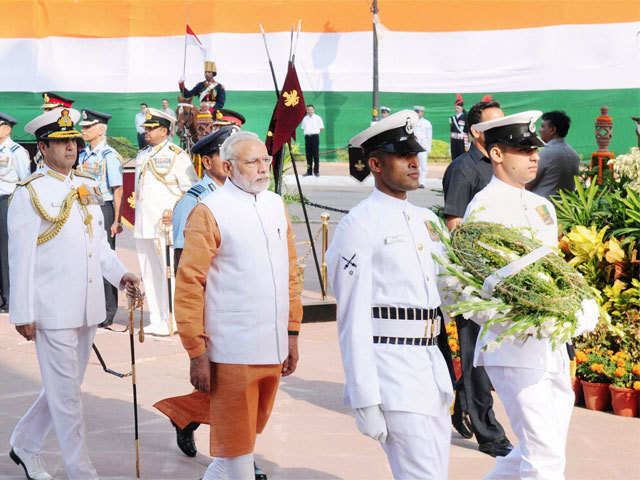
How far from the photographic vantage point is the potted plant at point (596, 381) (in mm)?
7504

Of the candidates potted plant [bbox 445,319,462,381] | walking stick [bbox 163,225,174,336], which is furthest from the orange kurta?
walking stick [bbox 163,225,174,336]

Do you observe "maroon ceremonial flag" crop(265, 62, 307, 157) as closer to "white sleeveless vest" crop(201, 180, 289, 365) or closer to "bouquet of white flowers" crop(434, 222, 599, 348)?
"white sleeveless vest" crop(201, 180, 289, 365)

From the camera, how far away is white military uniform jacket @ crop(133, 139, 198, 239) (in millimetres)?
10078

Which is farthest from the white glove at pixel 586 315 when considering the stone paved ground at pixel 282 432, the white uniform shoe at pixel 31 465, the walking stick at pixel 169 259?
the walking stick at pixel 169 259

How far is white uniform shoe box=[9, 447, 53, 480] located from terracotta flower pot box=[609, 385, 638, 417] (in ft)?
13.2

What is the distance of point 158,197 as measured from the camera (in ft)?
33.5

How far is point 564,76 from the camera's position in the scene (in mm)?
24281

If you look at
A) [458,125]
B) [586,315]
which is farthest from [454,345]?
[458,125]

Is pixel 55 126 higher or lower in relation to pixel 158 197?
higher

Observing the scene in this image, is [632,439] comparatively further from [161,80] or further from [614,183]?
[161,80]

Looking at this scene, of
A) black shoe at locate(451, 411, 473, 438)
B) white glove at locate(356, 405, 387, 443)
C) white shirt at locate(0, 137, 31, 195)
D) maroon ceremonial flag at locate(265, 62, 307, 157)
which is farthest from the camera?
white shirt at locate(0, 137, 31, 195)

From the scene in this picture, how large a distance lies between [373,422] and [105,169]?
283 inches

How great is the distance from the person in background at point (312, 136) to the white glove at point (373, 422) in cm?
2397

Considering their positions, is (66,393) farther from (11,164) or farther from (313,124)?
(313,124)
